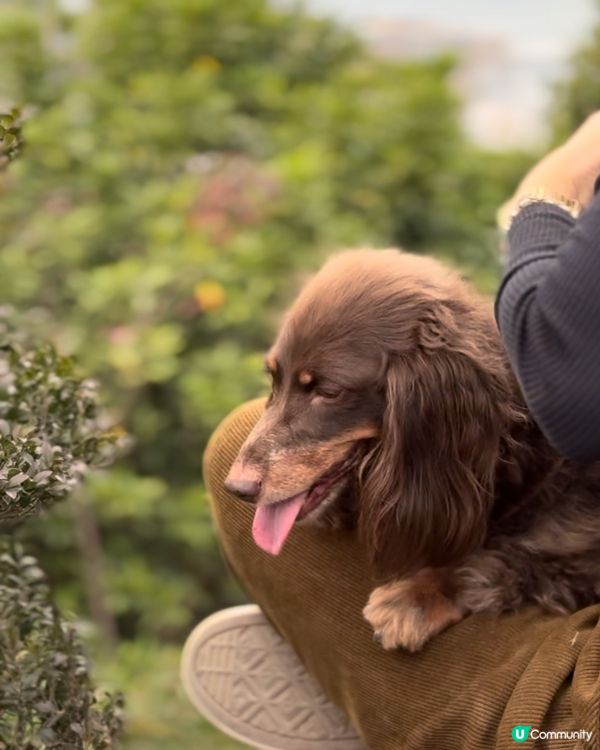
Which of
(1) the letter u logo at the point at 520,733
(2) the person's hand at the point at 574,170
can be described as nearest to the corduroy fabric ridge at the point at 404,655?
(1) the letter u logo at the point at 520,733

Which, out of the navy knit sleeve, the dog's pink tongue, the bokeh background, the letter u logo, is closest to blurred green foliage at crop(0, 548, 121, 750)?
the dog's pink tongue

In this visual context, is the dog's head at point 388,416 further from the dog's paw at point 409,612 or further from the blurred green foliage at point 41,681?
the blurred green foliage at point 41,681

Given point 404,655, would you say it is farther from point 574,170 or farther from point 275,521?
point 574,170

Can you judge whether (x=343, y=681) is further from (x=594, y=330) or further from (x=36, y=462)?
(x=594, y=330)

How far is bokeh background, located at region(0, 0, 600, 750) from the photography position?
3.68 metres

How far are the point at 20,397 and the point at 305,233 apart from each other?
2.37 metres

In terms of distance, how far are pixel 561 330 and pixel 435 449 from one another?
1.17 feet

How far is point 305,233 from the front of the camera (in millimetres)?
4145

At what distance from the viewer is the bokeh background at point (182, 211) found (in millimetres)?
3680

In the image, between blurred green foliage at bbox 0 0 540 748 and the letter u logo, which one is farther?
blurred green foliage at bbox 0 0 540 748

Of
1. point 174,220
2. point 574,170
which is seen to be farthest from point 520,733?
point 174,220

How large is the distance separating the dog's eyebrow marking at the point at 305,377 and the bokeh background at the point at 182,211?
1294 millimetres

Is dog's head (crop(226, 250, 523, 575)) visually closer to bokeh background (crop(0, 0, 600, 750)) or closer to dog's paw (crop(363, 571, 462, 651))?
dog's paw (crop(363, 571, 462, 651))

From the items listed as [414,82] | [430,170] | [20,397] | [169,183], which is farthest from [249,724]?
[414,82]
